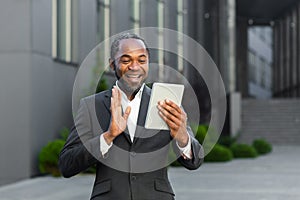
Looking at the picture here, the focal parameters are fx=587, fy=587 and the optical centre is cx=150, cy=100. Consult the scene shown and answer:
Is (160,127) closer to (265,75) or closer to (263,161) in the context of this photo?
(263,161)

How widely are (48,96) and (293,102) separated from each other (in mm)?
21200

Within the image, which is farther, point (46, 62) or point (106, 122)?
point (46, 62)

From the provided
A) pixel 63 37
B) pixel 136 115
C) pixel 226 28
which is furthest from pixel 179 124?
pixel 226 28

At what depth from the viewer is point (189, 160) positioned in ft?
7.44

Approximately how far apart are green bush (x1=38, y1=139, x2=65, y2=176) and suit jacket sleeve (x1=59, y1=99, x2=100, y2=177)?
39.8 ft

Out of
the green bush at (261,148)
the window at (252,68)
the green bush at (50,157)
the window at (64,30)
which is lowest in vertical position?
the green bush at (261,148)

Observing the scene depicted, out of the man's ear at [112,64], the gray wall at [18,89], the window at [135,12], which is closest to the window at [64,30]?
the gray wall at [18,89]

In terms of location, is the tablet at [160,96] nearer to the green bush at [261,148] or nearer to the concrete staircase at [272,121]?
the green bush at [261,148]

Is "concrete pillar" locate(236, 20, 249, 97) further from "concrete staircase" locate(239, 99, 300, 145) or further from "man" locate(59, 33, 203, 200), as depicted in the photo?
→ "man" locate(59, 33, 203, 200)

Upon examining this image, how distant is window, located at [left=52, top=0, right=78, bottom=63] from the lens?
16312mm

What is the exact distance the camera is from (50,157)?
14.2 meters

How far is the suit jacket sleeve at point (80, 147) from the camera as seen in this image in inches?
86.5

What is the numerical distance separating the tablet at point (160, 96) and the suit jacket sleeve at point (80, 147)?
9.3 inches

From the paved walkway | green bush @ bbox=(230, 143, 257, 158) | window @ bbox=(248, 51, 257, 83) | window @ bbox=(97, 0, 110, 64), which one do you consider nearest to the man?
the paved walkway
